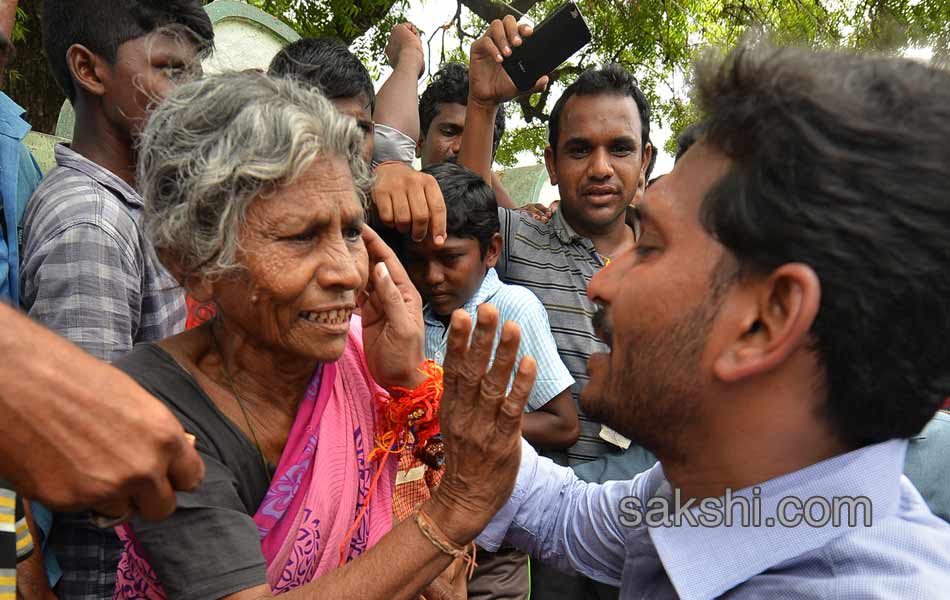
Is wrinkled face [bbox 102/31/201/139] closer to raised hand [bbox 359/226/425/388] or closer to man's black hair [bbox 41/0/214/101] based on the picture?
man's black hair [bbox 41/0/214/101]

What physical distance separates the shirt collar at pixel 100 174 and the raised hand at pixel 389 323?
0.91m

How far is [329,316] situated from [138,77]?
1.41 metres

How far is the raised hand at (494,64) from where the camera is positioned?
3369 mm

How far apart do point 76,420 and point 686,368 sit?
103cm

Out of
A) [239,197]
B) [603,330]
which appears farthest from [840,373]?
[239,197]

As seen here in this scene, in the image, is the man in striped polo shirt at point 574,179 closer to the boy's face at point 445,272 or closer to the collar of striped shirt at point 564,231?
the collar of striped shirt at point 564,231

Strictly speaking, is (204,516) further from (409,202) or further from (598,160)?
(598,160)

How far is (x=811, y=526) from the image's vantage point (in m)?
1.36

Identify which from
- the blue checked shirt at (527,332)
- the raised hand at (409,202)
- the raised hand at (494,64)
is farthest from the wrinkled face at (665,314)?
the raised hand at (494,64)

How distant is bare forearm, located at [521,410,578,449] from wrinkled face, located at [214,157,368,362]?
106 cm

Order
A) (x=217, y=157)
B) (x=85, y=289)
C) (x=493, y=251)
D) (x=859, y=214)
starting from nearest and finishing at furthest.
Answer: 1. (x=859, y=214)
2. (x=217, y=157)
3. (x=85, y=289)
4. (x=493, y=251)

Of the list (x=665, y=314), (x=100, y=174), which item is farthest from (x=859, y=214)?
(x=100, y=174)

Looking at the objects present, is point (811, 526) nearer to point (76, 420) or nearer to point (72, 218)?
point (76, 420)

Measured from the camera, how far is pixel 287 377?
79.4 inches
